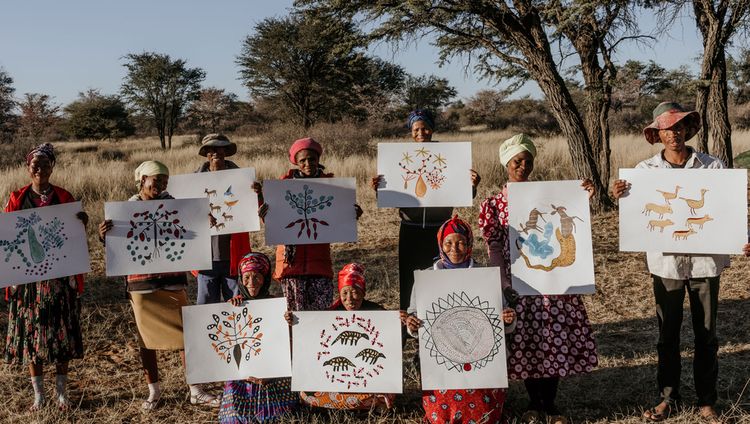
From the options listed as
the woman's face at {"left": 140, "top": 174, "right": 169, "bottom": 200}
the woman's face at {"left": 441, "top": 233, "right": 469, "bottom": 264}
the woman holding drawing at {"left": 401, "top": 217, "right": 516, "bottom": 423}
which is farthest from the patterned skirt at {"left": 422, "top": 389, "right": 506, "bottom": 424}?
the woman's face at {"left": 140, "top": 174, "right": 169, "bottom": 200}

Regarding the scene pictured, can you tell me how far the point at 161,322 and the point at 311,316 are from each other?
118 centimetres

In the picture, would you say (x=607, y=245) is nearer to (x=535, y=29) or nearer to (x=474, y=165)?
(x=535, y=29)

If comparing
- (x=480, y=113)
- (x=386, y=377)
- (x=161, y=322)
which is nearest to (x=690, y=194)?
(x=386, y=377)

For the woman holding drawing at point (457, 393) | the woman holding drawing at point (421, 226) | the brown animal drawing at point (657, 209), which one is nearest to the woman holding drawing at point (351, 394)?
the woman holding drawing at point (457, 393)

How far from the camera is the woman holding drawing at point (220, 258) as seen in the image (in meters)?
4.29

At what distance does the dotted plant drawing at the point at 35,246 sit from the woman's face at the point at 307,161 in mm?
1652

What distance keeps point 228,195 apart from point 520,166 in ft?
6.71

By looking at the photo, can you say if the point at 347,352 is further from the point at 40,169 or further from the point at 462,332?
the point at 40,169

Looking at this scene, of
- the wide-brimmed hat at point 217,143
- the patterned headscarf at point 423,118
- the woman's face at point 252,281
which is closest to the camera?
the woman's face at point 252,281

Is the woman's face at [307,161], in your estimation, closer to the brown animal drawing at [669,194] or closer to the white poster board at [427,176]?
the white poster board at [427,176]

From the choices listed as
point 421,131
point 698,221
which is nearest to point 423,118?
point 421,131

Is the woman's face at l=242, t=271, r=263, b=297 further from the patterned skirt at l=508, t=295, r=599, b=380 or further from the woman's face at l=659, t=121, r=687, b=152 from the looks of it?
the woman's face at l=659, t=121, r=687, b=152

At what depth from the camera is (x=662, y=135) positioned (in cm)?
344

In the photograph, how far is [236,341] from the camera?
357 cm
